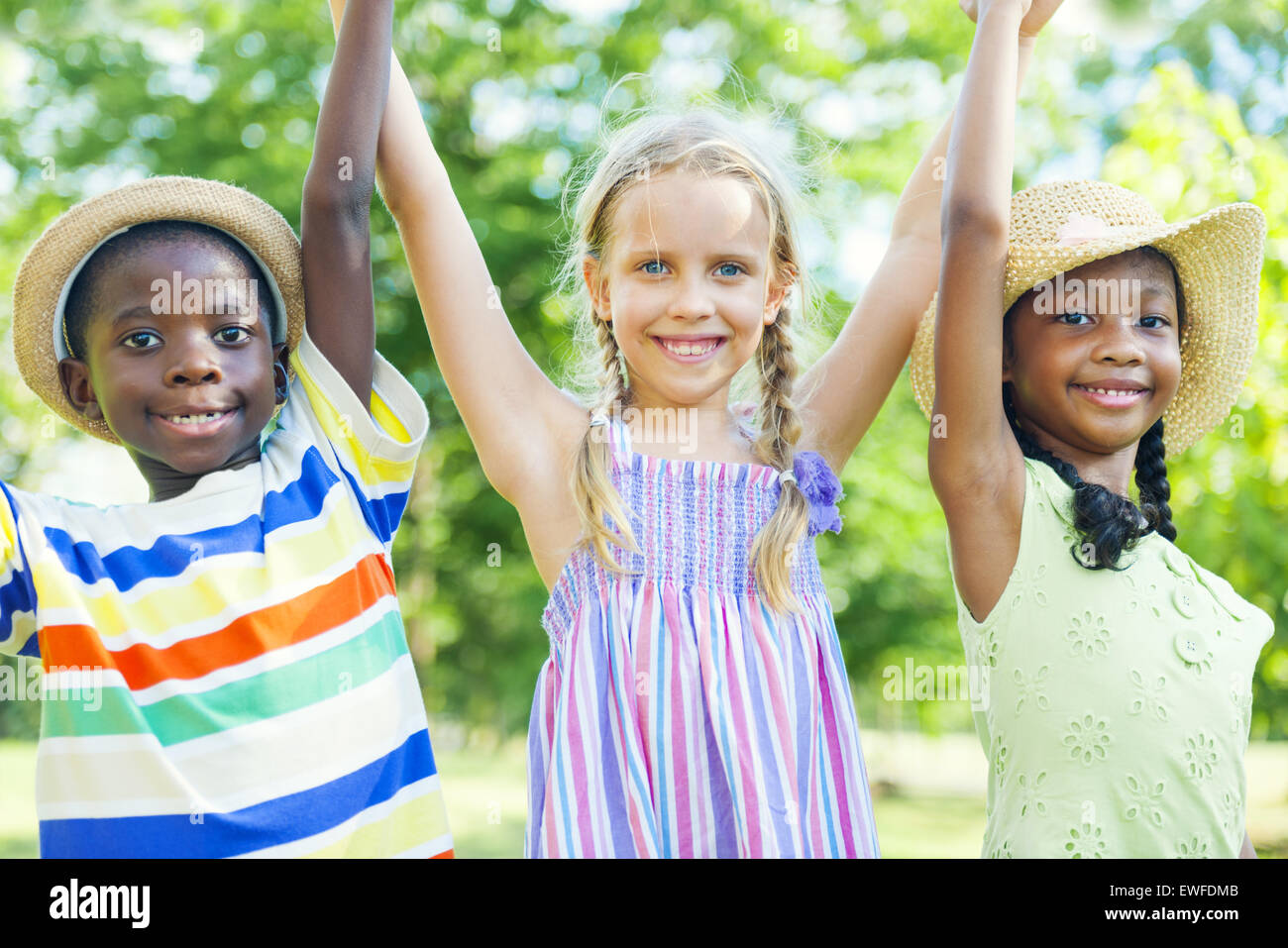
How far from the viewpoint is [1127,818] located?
2.18 meters

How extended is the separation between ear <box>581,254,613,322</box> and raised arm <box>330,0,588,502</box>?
0.70 ft

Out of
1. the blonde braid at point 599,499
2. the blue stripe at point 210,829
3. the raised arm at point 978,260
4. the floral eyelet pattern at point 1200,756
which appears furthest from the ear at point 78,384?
the floral eyelet pattern at point 1200,756

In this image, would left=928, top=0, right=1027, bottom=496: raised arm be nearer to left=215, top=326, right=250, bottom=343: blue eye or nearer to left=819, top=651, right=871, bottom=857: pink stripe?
left=819, top=651, right=871, bottom=857: pink stripe

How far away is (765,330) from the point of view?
261 centimetres

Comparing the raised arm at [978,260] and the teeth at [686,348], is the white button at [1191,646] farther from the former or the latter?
the teeth at [686,348]

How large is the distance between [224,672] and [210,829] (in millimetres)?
255

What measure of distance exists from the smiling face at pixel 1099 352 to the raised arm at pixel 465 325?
3.12 ft

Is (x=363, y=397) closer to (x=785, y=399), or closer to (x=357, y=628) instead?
(x=357, y=628)

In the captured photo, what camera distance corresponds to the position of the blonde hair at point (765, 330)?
2.26m

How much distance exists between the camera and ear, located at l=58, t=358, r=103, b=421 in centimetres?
220

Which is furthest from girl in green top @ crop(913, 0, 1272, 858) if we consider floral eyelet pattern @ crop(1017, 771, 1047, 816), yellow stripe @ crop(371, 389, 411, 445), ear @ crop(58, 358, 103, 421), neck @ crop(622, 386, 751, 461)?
ear @ crop(58, 358, 103, 421)

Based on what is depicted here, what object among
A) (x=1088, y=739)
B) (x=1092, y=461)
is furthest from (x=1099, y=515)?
(x=1088, y=739)

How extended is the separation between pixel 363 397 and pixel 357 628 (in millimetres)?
446
